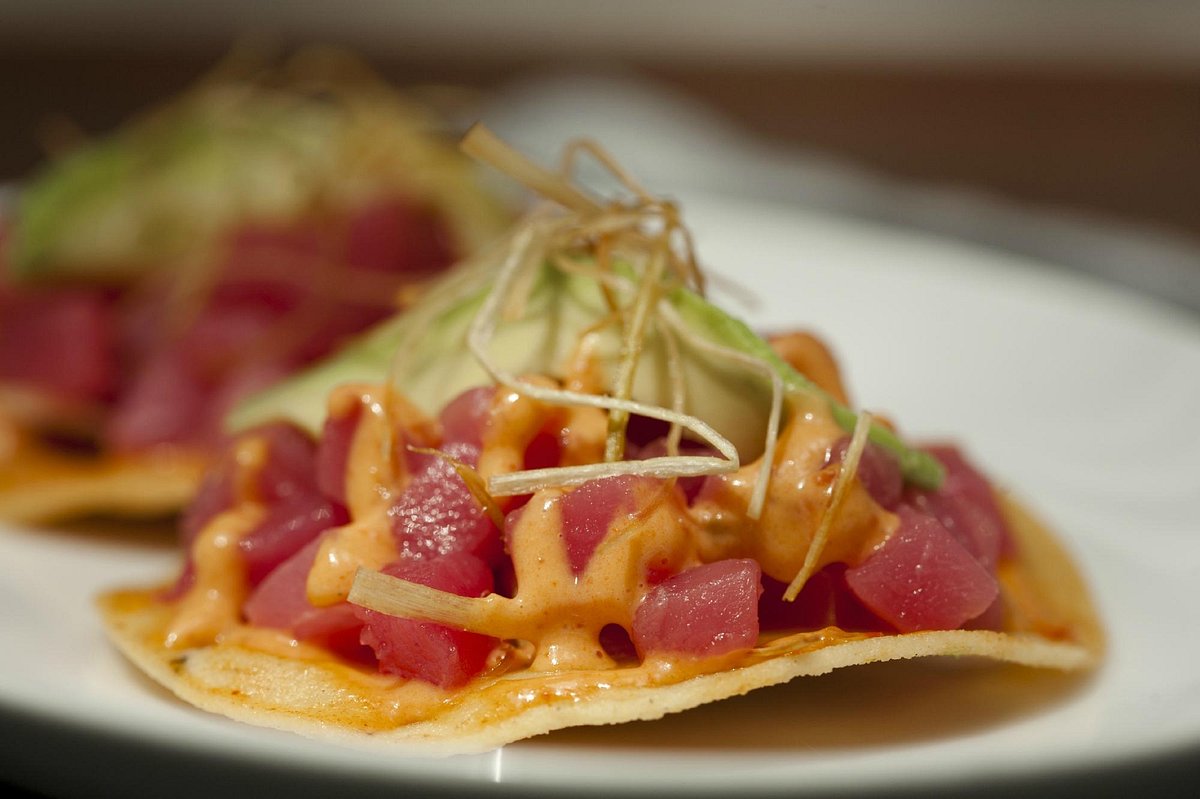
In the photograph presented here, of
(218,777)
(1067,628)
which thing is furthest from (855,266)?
(218,777)

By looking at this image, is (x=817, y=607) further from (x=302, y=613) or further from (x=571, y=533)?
(x=302, y=613)

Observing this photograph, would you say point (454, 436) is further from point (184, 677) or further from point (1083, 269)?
point (1083, 269)

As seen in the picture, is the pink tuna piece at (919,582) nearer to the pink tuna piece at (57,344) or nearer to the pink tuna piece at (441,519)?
the pink tuna piece at (441,519)

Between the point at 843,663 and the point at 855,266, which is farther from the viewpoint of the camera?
the point at 855,266

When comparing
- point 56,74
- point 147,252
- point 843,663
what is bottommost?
point 843,663

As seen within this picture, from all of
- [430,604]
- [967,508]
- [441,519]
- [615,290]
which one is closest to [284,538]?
[441,519]

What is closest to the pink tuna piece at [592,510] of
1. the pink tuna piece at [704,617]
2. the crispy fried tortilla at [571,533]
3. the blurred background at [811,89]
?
the crispy fried tortilla at [571,533]
